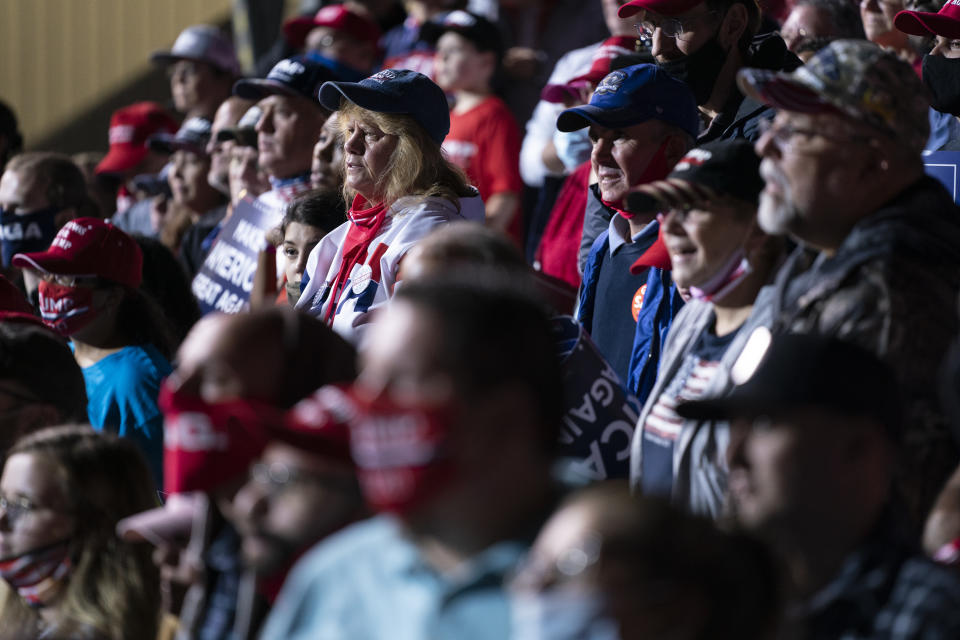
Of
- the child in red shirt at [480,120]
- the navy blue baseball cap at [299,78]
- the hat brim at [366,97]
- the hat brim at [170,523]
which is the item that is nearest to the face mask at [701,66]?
the hat brim at [366,97]

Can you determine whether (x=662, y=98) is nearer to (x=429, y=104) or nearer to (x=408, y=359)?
(x=429, y=104)

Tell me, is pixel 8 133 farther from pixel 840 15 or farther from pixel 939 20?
pixel 939 20

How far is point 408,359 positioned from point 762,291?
1.64m

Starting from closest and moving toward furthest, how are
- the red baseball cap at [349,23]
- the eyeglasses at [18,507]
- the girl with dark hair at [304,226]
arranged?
the eyeglasses at [18,507] → the girl with dark hair at [304,226] → the red baseball cap at [349,23]

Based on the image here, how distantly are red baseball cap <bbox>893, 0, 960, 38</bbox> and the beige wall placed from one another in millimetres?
8268

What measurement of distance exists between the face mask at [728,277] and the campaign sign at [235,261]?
9.53ft

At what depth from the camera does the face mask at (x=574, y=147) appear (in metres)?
6.86

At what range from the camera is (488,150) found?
7477 millimetres

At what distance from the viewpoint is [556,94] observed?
6.62m

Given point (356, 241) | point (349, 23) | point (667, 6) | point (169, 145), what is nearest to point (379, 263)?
point (356, 241)

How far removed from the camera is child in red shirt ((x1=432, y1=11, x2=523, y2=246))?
7.46m

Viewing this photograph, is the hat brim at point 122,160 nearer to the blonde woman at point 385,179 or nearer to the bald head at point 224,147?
the bald head at point 224,147

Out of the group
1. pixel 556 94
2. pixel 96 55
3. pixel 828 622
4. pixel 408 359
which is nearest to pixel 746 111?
pixel 556 94

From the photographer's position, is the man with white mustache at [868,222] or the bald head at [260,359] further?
the man with white mustache at [868,222]
